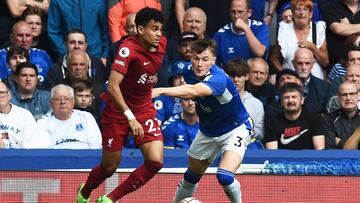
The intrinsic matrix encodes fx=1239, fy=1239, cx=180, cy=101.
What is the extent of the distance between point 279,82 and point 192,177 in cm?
291

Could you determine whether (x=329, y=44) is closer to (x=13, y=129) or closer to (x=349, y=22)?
(x=349, y=22)

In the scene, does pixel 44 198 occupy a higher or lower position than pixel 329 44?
lower

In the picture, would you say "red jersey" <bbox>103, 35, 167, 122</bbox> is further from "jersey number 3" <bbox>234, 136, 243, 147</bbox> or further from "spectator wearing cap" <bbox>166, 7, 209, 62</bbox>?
"spectator wearing cap" <bbox>166, 7, 209, 62</bbox>

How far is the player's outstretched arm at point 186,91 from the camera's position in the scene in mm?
11453

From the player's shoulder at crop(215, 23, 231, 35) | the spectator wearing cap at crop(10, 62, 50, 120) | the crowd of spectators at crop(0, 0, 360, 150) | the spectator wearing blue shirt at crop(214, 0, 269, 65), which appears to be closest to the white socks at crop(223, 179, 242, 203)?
the crowd of spectators at crop(0, 0, 360, 150)

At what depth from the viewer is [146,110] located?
12406 millimetres

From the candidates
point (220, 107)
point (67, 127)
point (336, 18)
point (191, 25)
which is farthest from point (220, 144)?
point (336, 18)

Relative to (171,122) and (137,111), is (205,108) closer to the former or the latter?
(137,111)

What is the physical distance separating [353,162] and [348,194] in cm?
35

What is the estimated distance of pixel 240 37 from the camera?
1580cm

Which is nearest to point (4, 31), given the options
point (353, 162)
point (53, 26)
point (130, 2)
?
point (53, 26)

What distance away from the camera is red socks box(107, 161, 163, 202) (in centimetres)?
1223

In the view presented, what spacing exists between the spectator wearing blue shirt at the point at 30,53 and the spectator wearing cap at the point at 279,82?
2893 mm

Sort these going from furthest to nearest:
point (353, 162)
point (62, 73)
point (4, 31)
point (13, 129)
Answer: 1. point (4, 31)
2. point (62, 73)
3. point (13, 129)
4. point (353, 162)
